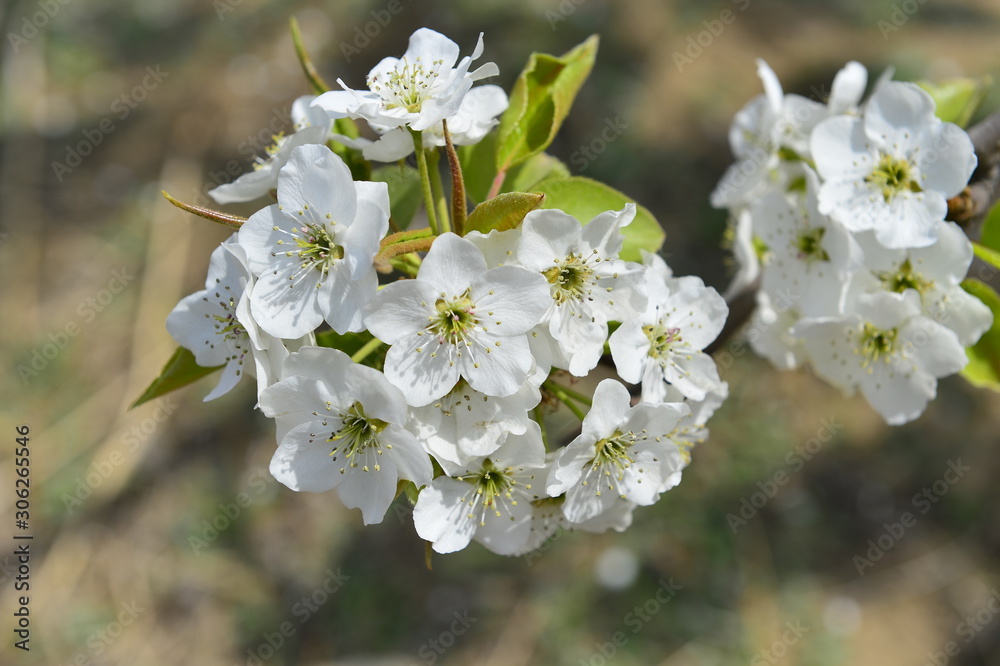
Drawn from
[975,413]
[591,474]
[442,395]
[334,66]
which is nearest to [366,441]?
[442,395]

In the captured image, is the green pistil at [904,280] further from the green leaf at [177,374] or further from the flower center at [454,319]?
the green leaf at [177,374]

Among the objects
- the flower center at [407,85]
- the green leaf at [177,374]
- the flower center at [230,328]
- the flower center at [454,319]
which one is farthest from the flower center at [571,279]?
the green leaf at [177,374]

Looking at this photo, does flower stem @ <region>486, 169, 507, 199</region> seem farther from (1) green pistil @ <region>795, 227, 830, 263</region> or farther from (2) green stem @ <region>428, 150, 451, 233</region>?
(1) green pistil @ <region>795, 227, 830, 263</region>

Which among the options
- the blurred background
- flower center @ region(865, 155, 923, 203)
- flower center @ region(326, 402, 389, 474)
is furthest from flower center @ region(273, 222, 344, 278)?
the blurred background

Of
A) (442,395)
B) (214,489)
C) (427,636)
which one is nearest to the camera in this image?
(442,395)

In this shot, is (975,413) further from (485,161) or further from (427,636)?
(485,161)

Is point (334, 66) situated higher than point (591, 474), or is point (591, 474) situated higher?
point (591, 474)

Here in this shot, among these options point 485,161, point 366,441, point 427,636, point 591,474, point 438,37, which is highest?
point 438,37
